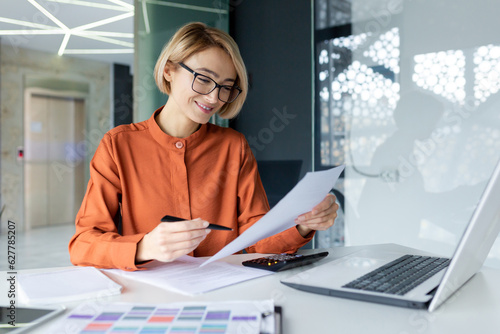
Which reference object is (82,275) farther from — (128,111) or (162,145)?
(128,111)

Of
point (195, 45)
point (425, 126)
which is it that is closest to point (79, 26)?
point (425, 126)

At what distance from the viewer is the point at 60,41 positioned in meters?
6.24

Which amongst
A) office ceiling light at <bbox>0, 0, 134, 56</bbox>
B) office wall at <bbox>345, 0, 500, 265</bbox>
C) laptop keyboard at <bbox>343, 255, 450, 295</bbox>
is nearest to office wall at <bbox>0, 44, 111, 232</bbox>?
office ceiling light at <bbox>0, 0, 134, 56</bbox>

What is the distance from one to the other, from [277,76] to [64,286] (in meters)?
2.94

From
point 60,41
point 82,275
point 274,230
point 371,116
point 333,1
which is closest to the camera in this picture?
point 82,275

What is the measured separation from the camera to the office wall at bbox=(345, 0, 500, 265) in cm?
252

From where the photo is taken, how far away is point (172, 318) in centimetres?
63

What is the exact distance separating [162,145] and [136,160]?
0.10 metres

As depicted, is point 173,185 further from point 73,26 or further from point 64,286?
point 73,26

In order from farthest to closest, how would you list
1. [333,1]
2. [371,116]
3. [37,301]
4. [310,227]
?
[333,1] → [371,116] → [310,227] → [37,301]

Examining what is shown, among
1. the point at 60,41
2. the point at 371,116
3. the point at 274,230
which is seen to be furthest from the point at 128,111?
the point at 274,230

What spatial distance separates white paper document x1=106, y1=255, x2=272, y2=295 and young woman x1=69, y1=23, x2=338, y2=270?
0.48 ft

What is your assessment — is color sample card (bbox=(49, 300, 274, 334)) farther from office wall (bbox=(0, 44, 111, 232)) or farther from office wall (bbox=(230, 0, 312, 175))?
office wall (bbox=(0, 44, 111, 232))

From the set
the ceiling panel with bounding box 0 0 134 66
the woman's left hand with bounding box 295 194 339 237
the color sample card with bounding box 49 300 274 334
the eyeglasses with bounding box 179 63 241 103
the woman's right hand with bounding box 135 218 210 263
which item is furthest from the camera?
the ceiling panel with bounding box 0 0 134 66
